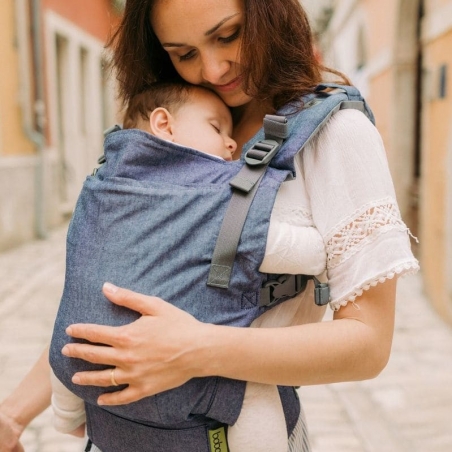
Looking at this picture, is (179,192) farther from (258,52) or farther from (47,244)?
(47,244)

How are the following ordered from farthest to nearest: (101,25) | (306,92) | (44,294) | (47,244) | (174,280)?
(101,25) → (47,244) → (44,294) → (306,92) → (174,280)

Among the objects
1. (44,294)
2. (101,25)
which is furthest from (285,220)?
(101,25)

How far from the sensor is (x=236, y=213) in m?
1.05

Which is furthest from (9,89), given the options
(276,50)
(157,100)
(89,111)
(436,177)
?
(276,50)

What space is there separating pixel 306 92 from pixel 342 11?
49.2 feet

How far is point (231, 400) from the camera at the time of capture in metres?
1.10

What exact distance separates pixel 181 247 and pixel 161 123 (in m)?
0.43

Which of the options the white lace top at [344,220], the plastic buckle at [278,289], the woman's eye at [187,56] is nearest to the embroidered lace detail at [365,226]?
the white lace top at [344,220]

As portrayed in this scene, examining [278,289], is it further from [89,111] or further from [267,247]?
[89,111]

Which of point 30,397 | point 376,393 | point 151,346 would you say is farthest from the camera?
point 376,393

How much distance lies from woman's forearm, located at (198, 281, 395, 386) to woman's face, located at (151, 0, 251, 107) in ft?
1.89

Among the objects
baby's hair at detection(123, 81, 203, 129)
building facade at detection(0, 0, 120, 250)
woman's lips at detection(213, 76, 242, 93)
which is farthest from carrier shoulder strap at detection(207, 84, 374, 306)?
building facade at detection(0, 0, 120, 250)

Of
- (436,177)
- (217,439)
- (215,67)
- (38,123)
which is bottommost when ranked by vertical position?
(38,123)

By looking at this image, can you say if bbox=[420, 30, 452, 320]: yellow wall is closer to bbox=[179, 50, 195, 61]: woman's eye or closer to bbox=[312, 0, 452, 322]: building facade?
bbox=[312, 0, 452, 322]: building facade
